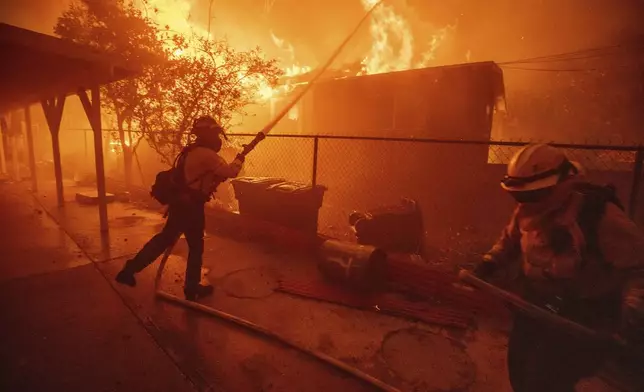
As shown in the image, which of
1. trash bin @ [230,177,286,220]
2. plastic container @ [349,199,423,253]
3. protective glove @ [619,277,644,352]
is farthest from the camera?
trash bin @ [230,177,286,220]

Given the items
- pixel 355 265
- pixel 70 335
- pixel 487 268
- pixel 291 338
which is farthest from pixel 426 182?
pixel 70 335

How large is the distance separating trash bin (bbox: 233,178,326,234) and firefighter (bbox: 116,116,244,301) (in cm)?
198

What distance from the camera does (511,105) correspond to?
3316cm

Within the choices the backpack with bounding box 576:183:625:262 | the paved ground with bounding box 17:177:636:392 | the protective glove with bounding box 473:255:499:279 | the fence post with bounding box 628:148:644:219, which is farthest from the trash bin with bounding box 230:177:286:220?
the fence post with bounding box 628:148:644:219

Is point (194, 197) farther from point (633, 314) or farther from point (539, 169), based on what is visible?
point (633, 314)

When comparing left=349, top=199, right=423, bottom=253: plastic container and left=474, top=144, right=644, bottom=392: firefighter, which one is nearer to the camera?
left=474, top=144, right=644, bottom=392: firefighter

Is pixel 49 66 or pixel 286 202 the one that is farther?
pixel 49 66

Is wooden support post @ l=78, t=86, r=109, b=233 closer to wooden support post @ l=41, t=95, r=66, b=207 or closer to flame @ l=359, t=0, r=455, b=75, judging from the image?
wooden support post @ l=41, t=95, r=66, b=207

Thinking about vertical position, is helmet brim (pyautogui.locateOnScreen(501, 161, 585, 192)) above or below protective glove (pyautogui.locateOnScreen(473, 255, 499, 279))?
above

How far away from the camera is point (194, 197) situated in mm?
3650

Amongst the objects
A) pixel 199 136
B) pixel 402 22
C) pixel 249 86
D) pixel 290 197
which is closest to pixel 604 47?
pixel 402 22

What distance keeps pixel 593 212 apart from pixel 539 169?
339mm

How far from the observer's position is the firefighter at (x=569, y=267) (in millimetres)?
1656

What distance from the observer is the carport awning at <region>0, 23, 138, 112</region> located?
4469 mm
